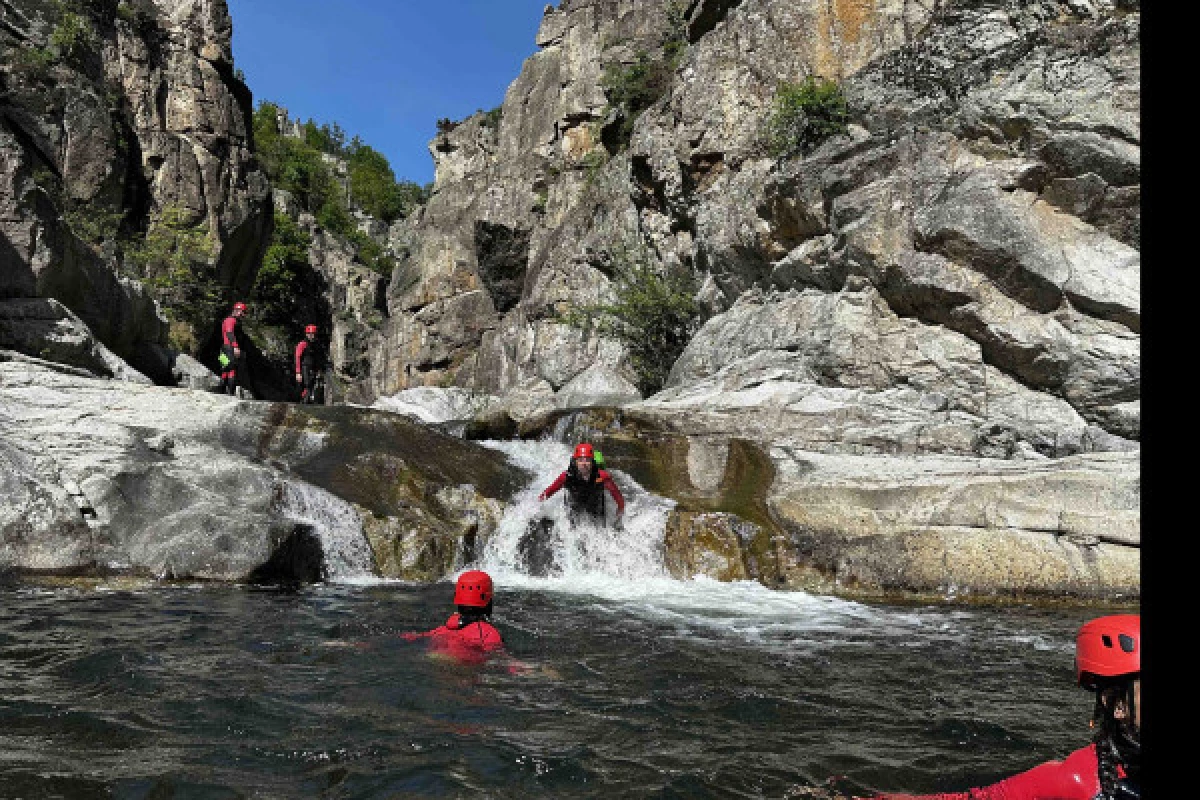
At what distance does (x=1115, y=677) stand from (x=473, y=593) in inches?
208

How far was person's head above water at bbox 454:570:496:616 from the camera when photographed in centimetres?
745

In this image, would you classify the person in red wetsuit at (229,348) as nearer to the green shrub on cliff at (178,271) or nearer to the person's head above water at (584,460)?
the person's head above water at (584,460)

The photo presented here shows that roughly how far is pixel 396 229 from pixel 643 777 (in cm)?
7490

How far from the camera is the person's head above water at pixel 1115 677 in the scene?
3.26 metres

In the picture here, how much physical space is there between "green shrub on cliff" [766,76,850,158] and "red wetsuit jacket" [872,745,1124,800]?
789 inches

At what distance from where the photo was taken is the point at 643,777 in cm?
468

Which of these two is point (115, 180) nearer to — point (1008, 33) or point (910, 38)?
point (910, 38)

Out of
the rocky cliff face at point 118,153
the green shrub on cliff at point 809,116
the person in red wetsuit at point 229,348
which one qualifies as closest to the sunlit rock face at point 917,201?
the green shrub on cliff at point 809,116

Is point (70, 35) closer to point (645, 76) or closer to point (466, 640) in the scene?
point (645, 76)

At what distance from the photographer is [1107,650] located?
10.8 ft

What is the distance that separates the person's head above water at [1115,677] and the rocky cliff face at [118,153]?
2037cm

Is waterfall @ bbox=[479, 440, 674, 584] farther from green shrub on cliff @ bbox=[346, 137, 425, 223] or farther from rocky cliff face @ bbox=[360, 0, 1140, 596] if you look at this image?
green shrub on cliff @ bbox=[346, 137, 425, 223]

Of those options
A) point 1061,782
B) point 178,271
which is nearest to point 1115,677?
point 1061,782
